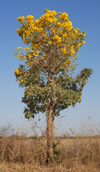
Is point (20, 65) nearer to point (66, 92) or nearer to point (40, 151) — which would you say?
point (66, 92)

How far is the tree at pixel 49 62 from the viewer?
966 cm

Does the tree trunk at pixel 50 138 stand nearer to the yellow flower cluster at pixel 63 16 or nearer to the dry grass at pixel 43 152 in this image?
the dry grass at pixel 43 152

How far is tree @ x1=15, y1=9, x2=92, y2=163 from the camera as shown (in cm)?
966

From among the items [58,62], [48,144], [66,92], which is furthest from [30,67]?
[48,144]

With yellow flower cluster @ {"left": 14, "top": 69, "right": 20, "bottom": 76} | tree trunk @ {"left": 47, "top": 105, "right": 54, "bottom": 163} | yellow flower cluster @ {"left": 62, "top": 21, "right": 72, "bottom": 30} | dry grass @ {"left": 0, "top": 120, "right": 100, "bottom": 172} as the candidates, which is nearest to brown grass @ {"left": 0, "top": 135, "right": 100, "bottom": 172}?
dry grass @ {"left": 0, "top": 120, "right": 100, "bottom": 172}

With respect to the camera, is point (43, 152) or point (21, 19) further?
point (21, 19)

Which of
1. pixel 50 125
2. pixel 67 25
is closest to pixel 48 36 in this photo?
pixel 67 25

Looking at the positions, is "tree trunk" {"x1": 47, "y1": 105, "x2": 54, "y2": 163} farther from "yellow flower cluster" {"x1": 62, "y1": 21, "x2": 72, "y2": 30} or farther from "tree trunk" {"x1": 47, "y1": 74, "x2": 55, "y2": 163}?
"yellow flower cluster" {"x1": 62, "y1": 21, "x2": 72, "y2": 30}

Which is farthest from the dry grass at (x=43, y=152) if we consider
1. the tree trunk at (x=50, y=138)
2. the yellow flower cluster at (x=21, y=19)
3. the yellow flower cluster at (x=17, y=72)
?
the yellow flower cluster at (x=21, y=19)

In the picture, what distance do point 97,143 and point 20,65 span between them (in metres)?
4.72

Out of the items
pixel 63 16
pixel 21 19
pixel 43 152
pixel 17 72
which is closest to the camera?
pixel 43 152

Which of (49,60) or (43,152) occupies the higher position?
(49,60)

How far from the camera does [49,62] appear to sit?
10055 mm

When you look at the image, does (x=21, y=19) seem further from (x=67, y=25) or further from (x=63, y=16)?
(x=67, y=25)
